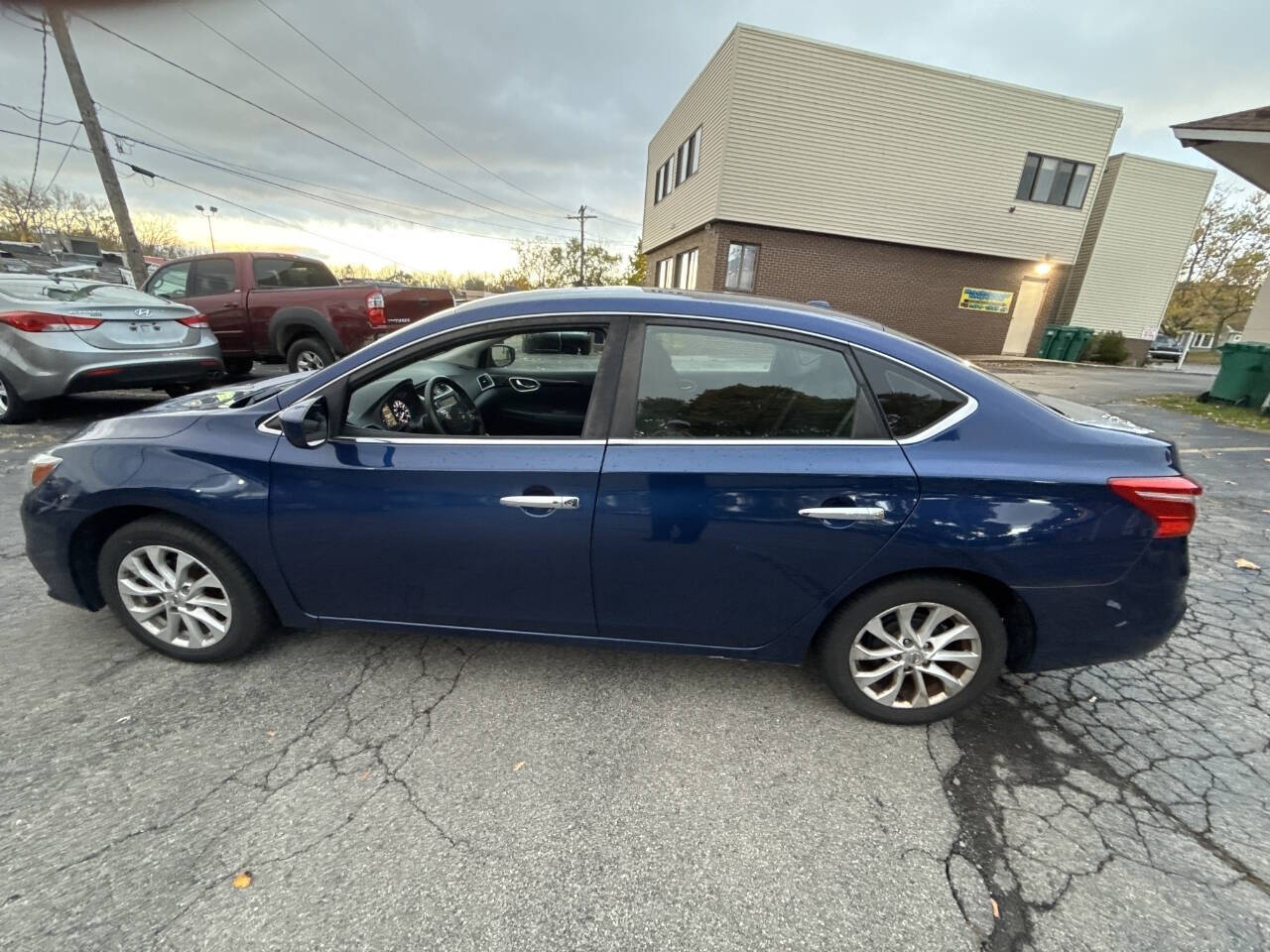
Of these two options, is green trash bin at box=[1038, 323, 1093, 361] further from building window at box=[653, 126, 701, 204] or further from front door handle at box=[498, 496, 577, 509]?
front door handle at box=[498, 496, 577, 509]

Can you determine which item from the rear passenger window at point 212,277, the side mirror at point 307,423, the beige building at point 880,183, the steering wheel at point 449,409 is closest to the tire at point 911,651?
the steering wheel at point 449,409

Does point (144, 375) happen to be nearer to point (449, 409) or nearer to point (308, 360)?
point (308, 360)

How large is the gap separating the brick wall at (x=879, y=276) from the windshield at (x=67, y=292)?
12.9m

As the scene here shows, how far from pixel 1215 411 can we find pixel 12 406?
55.7 ft

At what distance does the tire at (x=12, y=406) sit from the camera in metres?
5.19

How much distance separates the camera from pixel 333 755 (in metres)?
1.97

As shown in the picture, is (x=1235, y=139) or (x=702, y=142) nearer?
(x=1235, y=139)

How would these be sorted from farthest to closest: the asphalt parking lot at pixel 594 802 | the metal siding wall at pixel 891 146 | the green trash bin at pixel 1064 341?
the green trash bin at pixel 1064 341 → the metal siding wall at pixel 891 146 → the asphalt parking lot at pixel 594 802

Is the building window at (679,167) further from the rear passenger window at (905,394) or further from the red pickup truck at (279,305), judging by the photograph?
the rear passenger window at (905,394)

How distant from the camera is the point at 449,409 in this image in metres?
2.62

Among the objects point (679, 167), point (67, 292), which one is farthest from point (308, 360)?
point (679, 167)

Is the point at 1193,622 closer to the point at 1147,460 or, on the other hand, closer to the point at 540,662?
the point at 1147,460

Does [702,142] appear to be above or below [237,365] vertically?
above

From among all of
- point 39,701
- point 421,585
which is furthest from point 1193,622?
point 39,701
